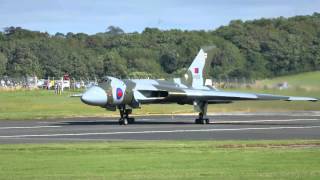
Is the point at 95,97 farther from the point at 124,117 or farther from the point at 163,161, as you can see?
the point at 163,161

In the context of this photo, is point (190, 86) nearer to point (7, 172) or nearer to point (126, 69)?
point (7, 172)

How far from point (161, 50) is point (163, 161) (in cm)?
11811

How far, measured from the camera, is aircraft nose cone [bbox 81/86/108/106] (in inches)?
1512

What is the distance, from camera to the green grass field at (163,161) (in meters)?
15.1

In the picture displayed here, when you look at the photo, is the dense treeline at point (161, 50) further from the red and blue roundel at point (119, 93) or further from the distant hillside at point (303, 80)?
the red and blue roundel at point (119, 93)

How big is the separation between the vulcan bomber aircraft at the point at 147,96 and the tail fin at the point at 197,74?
3.50 feet

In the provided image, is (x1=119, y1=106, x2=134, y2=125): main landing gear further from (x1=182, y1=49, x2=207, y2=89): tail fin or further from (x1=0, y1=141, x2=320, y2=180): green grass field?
(x1=0, y1=141, x2=320, y2=180): green grass field

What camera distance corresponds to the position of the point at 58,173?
15500 mm

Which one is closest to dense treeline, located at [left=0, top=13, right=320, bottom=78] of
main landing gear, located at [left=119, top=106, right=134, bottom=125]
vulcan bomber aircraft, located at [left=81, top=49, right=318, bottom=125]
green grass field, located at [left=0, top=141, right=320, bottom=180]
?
vulcan bomber aircraft, located at [left=81, top=49, right=318, bottom=125]

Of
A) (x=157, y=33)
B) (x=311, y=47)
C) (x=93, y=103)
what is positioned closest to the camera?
(x=93, y=103)

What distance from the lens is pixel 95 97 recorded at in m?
38.5

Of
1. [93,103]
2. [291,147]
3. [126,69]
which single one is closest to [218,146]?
[291,147]

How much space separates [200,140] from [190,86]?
1710cm

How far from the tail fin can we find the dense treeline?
48193 mm
